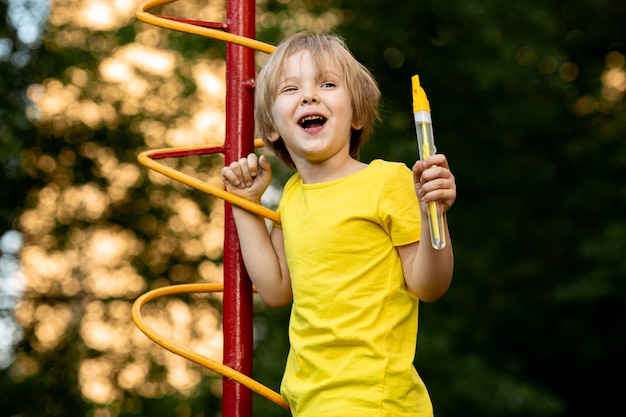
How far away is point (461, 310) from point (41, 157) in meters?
3.59

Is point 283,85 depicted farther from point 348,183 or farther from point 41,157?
point 41,157

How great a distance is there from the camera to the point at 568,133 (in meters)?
9.05

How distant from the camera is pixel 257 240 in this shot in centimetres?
225

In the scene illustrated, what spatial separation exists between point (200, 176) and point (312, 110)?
5.85 meters

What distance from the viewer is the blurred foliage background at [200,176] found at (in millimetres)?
7645

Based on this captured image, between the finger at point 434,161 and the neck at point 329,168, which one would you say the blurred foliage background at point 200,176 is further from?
the finger at point 434,161

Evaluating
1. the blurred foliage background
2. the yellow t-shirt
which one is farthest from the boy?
the blurred foliage background

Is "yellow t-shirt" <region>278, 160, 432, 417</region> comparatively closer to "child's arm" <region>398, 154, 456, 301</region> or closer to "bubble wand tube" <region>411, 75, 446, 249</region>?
"child's arm" <region>398, 154, 456, 301</region>

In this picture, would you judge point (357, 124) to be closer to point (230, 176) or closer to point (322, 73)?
point (322, 73)

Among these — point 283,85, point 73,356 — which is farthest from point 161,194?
point 283,85

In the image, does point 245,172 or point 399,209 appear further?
point 245,172

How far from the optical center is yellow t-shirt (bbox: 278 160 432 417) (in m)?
1.98

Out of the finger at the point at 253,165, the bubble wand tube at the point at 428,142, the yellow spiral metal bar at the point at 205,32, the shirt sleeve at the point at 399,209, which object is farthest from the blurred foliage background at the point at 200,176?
the bubble wand tube at the point at 428,142

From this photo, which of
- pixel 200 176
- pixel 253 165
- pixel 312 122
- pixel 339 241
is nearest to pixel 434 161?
pixel 339 241
